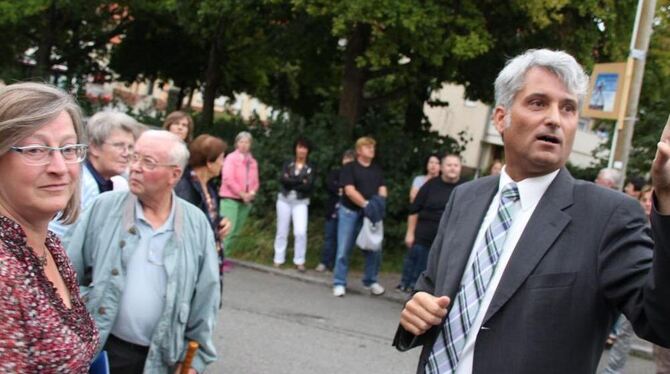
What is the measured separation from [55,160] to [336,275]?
295 inches

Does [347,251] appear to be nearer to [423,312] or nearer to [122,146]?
[122,146]

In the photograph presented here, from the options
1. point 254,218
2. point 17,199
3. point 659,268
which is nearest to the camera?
point 659,268

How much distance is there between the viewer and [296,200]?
408 inches

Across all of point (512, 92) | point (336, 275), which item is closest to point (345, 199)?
point (336, 275)

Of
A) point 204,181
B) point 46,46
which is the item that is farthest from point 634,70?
point 46,46

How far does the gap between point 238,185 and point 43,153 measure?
8.00 meters

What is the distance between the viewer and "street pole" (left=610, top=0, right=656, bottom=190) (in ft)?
27.0

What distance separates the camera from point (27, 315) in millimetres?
1906

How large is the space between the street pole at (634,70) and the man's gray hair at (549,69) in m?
6.42

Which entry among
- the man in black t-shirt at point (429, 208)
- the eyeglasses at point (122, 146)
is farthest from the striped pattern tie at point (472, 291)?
the man in black t-shirt at point (429, 208)

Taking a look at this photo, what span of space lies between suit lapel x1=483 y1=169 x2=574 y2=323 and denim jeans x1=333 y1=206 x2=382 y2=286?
23.6 ft

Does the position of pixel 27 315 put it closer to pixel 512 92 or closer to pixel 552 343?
pixel 552 343

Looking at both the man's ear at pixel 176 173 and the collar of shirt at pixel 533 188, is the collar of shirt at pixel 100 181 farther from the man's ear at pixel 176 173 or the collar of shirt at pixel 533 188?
the collar of shirt at pixel 533 188

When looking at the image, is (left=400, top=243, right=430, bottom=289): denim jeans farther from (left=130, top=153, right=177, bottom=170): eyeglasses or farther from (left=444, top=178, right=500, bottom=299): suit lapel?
(left=444, top=178, right=500, bottom=299): suit lapel
